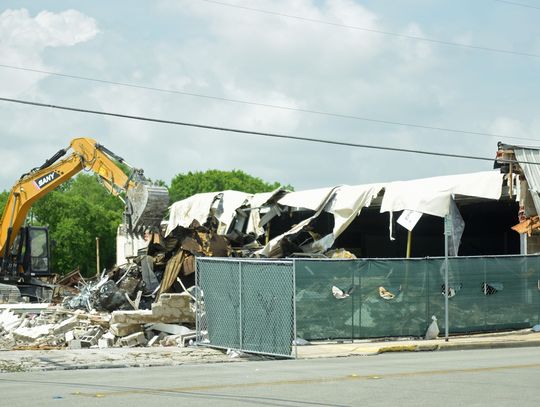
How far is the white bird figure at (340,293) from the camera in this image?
70.1ft

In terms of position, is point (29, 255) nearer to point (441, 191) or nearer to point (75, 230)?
point (441, 191)

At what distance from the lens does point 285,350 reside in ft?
59.5

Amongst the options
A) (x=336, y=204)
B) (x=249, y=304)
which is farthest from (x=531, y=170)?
(x=249, y=304)

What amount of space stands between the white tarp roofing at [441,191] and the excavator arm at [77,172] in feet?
24.5

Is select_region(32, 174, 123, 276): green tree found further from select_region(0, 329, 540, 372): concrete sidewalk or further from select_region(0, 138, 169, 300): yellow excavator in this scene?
select_region(0, 329, 540, 372): concrete sidewalk

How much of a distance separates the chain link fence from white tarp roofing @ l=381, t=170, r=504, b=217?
968 centimetres

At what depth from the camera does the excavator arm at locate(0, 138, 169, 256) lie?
2548cm

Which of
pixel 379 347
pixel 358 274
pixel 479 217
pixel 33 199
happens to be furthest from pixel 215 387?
pixel 479 217

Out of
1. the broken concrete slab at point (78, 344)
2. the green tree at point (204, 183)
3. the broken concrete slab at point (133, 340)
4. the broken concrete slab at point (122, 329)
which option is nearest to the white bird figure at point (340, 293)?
the broken concrete slab at point (133, 340)

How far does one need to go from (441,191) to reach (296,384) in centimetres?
1506

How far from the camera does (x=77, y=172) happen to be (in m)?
30.5

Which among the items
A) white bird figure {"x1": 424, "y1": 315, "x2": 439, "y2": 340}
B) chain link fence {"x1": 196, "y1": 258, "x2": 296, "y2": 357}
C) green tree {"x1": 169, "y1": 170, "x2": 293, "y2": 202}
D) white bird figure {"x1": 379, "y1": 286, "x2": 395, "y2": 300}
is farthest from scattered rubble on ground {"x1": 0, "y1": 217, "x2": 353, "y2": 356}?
green tree {"x1": 169, "y1": 170, "x2": 293, "y2": 202}

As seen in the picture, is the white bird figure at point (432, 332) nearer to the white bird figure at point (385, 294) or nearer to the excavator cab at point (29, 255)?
the white bird figure at point (385, 294)

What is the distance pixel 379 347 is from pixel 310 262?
2.56 metres
